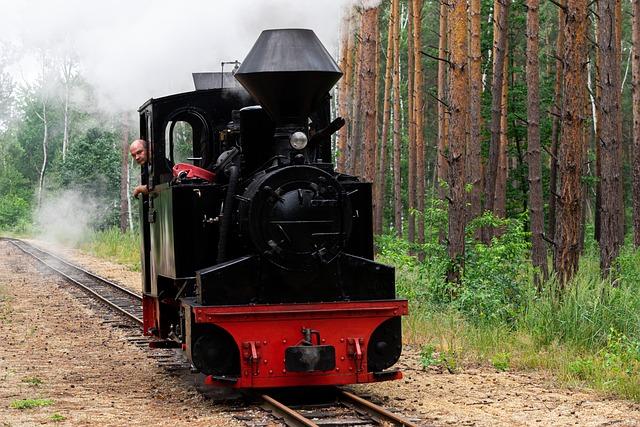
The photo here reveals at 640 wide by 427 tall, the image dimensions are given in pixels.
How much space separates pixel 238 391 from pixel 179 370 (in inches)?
62.4

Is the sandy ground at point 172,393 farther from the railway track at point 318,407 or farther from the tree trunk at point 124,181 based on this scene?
the tree trunk at point 124,181

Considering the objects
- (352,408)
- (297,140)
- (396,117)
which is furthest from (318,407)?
(396,117)

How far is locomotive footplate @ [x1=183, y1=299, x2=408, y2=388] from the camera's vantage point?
888 centimetres

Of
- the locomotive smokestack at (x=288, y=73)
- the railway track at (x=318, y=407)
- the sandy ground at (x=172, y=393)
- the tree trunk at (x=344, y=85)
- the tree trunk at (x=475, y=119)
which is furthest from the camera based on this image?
the tree trunk at (x=344, y=85)

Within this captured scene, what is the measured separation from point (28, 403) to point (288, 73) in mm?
3650

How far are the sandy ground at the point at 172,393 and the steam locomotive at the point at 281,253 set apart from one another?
1.81 feet

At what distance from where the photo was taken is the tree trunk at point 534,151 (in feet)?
56.6

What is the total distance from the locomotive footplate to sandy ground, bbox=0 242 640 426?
0.40 meters

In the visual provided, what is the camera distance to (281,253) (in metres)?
8.98

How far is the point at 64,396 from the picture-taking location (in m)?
9.79

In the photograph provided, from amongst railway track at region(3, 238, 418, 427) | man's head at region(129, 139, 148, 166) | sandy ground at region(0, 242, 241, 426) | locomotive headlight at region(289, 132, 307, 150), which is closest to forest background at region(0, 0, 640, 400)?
railway track at region(3, 238, 418, 427)

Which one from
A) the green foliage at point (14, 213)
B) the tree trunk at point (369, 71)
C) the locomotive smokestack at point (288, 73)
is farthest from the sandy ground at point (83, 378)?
the green foliage at point (14, 213)

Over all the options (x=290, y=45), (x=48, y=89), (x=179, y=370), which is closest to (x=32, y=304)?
(x=179, y=370)

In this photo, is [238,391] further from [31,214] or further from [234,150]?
[31,214]
